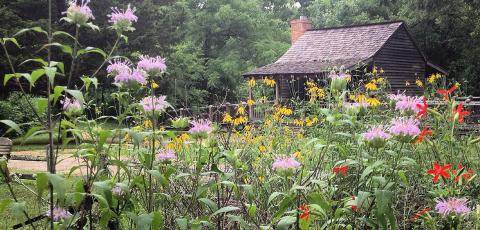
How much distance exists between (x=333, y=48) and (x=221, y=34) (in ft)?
35.3

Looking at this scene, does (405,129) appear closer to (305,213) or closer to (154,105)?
(305,213)

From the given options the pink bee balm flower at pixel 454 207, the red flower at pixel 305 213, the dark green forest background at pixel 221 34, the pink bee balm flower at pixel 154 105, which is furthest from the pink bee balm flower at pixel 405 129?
the dark green forest background at pixel 221 34

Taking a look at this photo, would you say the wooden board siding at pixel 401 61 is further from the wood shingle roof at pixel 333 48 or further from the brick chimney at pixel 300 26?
the brick chimney at pixel 300 26

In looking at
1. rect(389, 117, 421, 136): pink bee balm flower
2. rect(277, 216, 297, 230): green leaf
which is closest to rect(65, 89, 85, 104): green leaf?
rect(277, 216, 297, 230): green leaf

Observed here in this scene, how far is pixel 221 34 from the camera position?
32031 millimetres

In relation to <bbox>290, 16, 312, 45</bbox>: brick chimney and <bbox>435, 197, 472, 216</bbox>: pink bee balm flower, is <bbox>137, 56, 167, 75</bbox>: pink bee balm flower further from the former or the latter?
<bbox>290, 16, 312, 45</bbox>: brick chimney

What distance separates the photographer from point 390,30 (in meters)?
22.3

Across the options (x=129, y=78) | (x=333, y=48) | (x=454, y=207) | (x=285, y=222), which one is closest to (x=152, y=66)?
(x=129, y=78)

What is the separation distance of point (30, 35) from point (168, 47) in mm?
7361

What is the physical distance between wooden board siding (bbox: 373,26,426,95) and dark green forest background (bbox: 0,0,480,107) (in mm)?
2016

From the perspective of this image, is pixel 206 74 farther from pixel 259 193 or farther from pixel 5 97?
pixel 259 193

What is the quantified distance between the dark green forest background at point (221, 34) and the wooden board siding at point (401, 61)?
202 cm

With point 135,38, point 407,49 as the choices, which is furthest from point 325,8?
point 135,38

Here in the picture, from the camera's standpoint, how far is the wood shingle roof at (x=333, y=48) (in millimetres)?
21250
